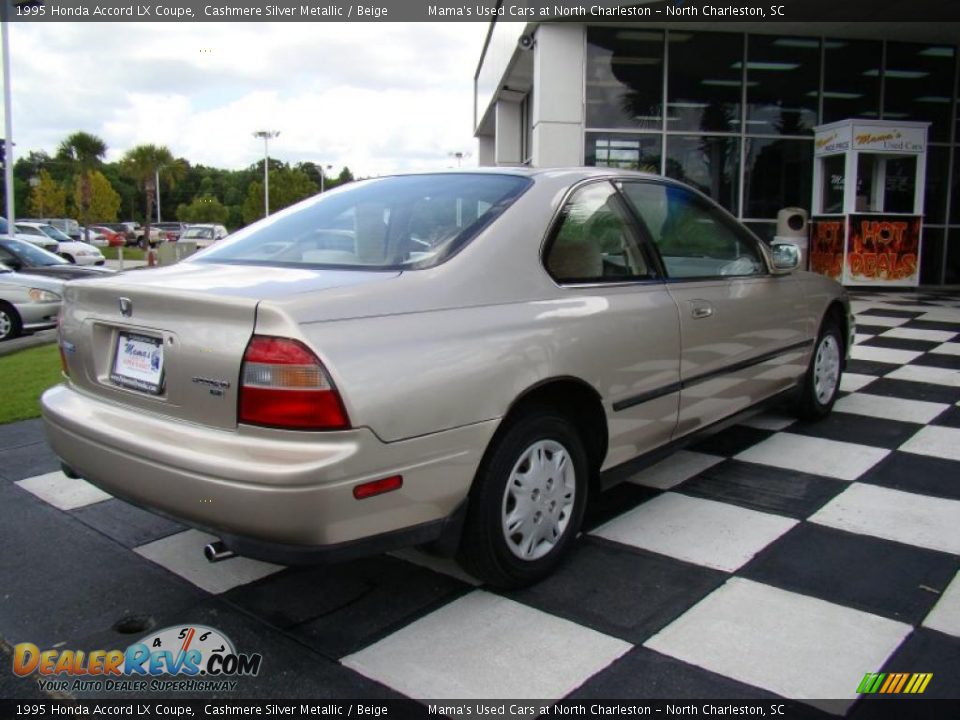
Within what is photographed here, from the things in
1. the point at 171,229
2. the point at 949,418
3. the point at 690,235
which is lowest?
the point at 949,418

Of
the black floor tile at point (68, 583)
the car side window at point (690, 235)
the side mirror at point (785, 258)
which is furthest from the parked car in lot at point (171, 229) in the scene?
the car side window at point (690, 235)

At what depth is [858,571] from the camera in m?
2.82

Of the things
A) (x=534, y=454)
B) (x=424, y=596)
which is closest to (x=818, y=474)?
(x=534, y=454)

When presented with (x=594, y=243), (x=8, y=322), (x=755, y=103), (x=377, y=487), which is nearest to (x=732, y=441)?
(x=594, y=243)

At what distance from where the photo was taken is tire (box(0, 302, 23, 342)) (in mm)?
9266

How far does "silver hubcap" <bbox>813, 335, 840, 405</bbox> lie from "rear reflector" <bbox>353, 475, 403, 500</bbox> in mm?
3317

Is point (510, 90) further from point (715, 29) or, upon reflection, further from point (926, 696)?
point (926, 696)

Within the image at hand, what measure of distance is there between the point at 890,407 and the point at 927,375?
→ 50.3 inches

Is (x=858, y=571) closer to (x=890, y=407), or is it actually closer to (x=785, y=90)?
(x=890, y=407)

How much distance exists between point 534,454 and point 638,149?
1130cm

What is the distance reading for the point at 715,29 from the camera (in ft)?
41.8

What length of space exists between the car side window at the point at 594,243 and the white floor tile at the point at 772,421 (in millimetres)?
1907

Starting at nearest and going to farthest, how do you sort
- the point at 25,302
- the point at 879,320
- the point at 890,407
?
the point at 890,407 → the point at 879,320 → the point at 25,302

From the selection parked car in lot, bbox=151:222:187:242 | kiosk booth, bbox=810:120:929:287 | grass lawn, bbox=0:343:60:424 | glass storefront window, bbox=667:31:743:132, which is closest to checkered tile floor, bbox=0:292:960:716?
grass lawn, bbox=0:343:60:424
